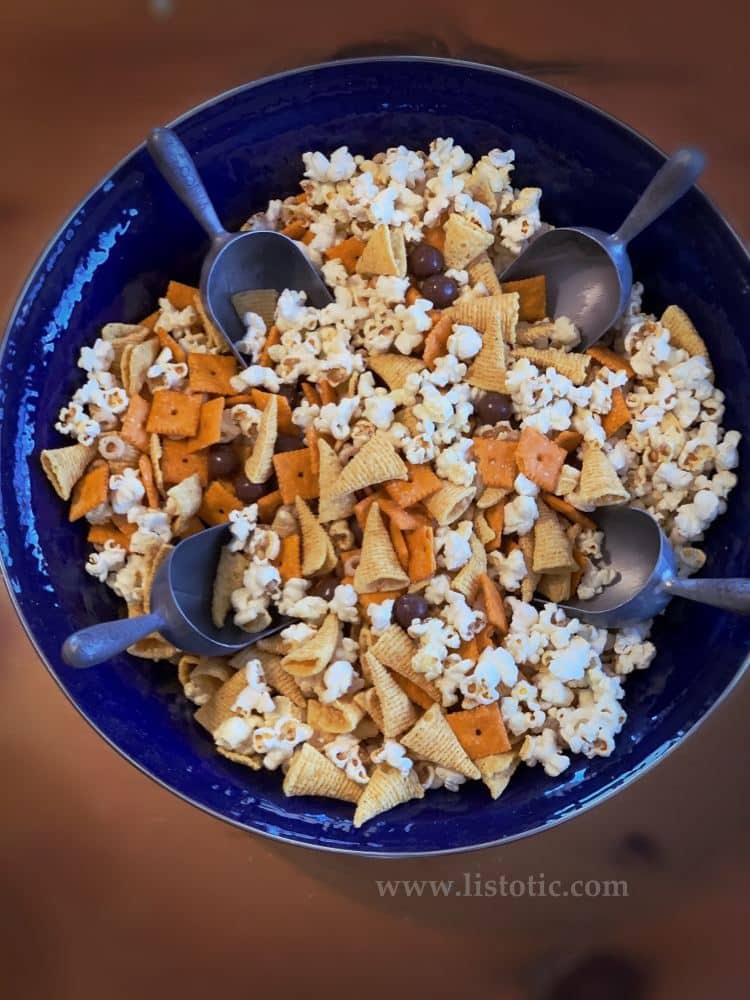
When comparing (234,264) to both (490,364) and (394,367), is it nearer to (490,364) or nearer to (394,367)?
(394,367)

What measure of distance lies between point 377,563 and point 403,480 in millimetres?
108

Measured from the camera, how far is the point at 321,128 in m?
1.21

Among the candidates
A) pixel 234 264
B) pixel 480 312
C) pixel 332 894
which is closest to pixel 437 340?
pixel 480 312

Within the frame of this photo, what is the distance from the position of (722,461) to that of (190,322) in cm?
70

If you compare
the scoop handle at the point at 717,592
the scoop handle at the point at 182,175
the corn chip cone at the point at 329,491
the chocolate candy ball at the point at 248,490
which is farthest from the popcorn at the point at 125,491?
the scoop handle at the point at 717,592

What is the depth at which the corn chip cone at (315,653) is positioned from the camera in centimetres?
103

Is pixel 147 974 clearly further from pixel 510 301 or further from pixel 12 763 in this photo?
pixel 510 301

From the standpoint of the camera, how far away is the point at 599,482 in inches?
41.4

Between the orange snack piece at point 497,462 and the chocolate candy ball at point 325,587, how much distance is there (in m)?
0.22

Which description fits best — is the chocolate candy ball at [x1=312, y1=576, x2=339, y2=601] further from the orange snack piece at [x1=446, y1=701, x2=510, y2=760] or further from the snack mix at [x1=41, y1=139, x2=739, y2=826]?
the orange snack piece at [x1=446, y1=701, x2=510, y2=760]

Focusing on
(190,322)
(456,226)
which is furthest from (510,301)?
(190,322)

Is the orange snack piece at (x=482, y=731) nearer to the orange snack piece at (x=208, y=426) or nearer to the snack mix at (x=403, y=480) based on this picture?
the snack mix at (x=403, y=480)

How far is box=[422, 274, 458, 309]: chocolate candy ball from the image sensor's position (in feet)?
3.77

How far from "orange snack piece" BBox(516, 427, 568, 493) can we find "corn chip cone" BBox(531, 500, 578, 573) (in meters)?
0.03
